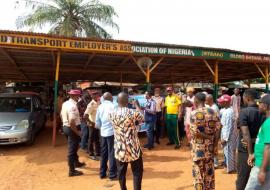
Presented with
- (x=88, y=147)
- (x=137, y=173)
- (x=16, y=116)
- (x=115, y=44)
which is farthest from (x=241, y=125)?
(x=16, y=116)

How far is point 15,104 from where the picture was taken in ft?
34.0

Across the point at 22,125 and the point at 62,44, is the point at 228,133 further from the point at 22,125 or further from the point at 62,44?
the point at 22,125

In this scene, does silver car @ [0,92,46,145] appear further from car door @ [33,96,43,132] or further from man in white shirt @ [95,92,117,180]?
man in white shirt @ [95,92,117,180]

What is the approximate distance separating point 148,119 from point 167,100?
0.83 m

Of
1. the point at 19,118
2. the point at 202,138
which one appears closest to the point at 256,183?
the point at 202,138

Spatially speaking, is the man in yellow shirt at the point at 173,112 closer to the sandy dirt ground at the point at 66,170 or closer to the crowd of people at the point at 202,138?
the sandy dirt ground at the point at 66,170

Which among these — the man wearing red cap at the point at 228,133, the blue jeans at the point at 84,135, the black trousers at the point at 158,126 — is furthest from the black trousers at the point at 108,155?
the black trousers at the point at 158,126

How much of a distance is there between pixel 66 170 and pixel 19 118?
9.40 feet

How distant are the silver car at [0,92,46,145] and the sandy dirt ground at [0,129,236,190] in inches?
17.1

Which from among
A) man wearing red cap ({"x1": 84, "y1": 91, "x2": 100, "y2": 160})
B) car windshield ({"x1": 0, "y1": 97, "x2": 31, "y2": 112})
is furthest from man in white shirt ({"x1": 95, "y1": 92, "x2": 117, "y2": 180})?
car windshield ({"x1": 0, "y1": 97, "x2": 31, "y2": 112})

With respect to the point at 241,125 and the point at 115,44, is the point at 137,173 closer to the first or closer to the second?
the point at 241,125

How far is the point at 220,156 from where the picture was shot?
328 inches

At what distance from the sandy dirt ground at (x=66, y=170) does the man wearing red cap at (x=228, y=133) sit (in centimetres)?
31

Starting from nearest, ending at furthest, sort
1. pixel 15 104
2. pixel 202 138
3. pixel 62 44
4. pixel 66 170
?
pixel 202 138 < pixel 66 170 < pixel 62 44 < pixel 15 104
